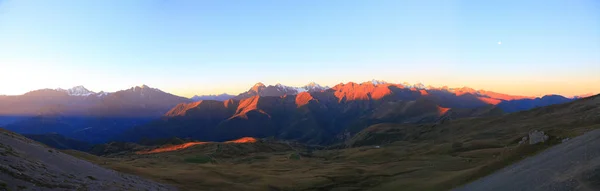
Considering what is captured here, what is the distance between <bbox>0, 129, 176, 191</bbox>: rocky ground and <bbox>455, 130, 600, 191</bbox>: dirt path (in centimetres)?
3173

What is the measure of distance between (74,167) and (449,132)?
567 feet

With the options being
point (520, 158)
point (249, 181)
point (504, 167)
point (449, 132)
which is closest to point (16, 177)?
point (249, 181)

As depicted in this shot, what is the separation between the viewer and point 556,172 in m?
23.0

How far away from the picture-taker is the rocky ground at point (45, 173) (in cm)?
2239

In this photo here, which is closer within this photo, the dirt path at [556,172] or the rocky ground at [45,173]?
the dirt path at [556,172]

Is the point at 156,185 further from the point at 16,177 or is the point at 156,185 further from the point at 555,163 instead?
the point at 555,163

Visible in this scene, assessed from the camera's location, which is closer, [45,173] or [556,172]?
[556,172]

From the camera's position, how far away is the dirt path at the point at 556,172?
65.0 ft

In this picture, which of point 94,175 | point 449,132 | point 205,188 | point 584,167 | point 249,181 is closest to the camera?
point 584,167

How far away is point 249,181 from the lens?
54.3 meters

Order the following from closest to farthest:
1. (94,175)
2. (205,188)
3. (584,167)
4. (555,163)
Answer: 1. (584,167)
2. (555,163)
3. (94,175)
4. (205,188)

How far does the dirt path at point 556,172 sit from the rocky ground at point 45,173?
104ft

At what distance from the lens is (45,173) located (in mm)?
26250

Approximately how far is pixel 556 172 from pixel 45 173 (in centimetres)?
3647
